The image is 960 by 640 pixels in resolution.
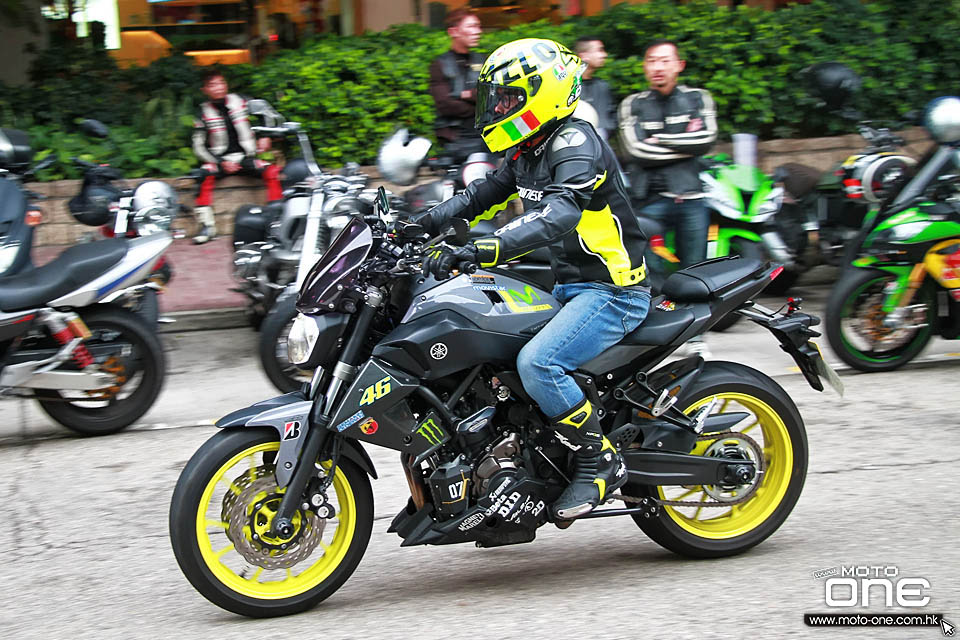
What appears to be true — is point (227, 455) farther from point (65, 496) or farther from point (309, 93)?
point (309, 93)

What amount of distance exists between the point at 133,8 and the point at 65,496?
9.67 meters

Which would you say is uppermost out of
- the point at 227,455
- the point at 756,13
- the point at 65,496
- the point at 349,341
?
the point at 756,13

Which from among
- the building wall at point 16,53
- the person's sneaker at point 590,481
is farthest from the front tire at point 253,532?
the building wall at point 16,53

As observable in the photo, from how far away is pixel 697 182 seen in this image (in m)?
8.79

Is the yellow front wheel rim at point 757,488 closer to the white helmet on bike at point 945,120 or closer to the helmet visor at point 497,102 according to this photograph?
the helmet visor at point 497,102

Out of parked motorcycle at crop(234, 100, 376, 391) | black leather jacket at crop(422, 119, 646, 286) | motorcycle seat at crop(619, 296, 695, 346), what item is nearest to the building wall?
→ parked motorcycle at crop(234, 100, 376, 391)

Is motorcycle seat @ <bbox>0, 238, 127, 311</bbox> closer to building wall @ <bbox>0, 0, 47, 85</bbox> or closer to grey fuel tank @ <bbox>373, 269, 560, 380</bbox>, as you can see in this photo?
grey fuel tank @ <bbox>373, 269, 560, 380</bbox>

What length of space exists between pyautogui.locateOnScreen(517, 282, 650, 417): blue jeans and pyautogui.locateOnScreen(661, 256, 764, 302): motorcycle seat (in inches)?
6.6

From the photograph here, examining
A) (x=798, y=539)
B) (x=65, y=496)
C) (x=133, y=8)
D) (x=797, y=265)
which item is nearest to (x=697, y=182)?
(x=797, y=265)

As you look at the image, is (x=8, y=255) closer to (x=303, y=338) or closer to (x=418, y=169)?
(x=418, y=169)

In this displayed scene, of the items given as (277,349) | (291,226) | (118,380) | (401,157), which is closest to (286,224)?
(291,226)

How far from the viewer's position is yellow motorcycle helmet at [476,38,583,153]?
4344 mm

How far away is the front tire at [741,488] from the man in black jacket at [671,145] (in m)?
3.98

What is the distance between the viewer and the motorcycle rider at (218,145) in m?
12.1
